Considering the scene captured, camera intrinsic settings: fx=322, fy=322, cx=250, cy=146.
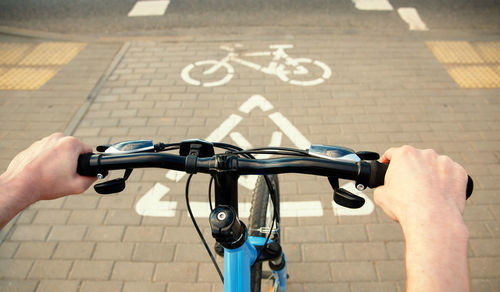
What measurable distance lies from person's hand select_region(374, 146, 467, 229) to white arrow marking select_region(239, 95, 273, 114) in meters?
3.80

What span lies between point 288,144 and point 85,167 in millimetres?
3280

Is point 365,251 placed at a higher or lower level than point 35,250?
lower

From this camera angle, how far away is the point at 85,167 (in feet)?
4.57

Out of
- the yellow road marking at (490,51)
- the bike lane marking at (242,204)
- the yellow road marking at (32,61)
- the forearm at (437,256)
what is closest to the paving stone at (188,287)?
the bike lane marking at (242,204)

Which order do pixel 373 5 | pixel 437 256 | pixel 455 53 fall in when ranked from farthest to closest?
pixel 373 5
pixel 455 53
pixel 437 256

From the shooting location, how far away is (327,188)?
153 inches

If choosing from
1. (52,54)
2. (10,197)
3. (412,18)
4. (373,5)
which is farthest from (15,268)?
(373,5)

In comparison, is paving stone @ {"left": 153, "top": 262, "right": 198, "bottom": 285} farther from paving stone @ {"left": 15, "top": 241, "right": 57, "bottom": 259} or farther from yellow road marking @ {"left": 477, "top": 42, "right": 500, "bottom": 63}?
yellow road marking @ {"left": 477, "top": 42, "right": 500, "bottom": 63}

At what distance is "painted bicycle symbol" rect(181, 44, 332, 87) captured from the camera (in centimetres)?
567

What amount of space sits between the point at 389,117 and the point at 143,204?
3.69m

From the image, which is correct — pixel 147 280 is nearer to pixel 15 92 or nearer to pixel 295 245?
pixel 295 245

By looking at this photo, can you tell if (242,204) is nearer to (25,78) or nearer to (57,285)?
(57,285)

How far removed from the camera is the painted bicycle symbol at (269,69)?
5672 millimetres

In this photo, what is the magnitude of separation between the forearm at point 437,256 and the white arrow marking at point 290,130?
3283 millimetres
